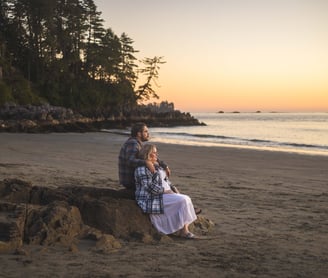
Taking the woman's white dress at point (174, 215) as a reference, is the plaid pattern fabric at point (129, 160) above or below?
above

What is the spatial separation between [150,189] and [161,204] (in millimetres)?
267

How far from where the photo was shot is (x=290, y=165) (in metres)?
16.9

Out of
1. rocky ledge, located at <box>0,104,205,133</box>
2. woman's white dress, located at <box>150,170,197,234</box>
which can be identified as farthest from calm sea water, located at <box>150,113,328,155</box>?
woman's white dress, located at <box>150,170,197,234</box>

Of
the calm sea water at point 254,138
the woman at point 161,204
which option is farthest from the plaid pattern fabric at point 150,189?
the calm sea water at point 254,138

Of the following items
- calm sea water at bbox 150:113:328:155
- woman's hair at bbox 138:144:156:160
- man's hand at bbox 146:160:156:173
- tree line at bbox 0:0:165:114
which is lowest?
calm sea water at bbox 150:113:328:155

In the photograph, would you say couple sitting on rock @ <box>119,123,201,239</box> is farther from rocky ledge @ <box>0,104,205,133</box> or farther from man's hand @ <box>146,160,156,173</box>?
rocky ledge @ <box>0,104,205,133</box>

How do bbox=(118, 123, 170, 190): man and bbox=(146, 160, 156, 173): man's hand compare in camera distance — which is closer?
bbox=(146, 160, 156, 173): man's hand

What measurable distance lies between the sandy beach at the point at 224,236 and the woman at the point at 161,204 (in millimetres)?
281

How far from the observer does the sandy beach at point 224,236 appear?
189 inches

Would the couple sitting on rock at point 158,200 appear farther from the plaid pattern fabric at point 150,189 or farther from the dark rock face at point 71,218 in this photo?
the dark rock face at point 71,218

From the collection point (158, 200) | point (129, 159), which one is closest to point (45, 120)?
point (129, 159)

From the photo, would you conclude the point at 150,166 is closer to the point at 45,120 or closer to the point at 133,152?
the point at 133,152

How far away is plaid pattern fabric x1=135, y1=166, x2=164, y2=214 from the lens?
Result: 20.6 ft

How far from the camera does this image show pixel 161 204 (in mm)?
6328
